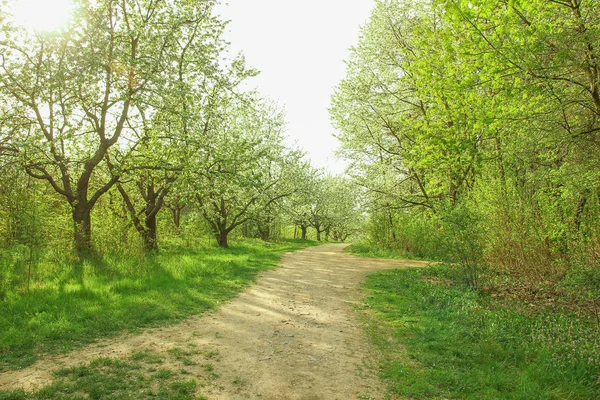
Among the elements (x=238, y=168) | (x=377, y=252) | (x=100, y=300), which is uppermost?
(x=238, y=168)

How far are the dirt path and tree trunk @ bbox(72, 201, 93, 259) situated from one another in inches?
257

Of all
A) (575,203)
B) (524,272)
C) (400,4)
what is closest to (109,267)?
(524,272)

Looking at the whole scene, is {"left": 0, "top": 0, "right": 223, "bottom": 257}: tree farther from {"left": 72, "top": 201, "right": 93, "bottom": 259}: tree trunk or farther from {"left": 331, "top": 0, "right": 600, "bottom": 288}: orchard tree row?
{"left": 331, "top": 0, "right": 600, "bottom": 288}: orchard tree row

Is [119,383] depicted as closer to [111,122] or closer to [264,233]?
[111,122]

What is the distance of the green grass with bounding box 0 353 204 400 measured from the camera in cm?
409

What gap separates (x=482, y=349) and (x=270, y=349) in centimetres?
337

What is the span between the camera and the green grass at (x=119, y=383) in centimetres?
409

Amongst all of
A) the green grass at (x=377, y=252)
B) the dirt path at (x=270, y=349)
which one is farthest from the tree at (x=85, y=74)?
the green grass at (x=377, y=252)

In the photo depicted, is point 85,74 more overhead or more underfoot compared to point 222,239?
more overhead

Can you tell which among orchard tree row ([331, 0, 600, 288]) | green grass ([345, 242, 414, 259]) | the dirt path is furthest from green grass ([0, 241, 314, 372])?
green grass ([345, 242, 414, 259])

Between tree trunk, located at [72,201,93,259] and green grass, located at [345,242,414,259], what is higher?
tree trunk, located at [72,201,93,259]

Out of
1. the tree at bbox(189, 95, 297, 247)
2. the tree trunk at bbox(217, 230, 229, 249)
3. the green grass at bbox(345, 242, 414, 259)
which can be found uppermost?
the tree at bbox(189, 95, 297, 247)

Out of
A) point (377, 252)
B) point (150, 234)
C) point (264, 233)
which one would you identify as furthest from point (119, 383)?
point (264, 233)

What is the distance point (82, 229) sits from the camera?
12.3 metres
